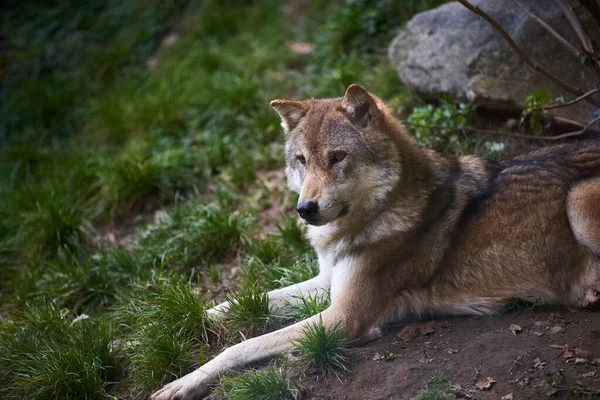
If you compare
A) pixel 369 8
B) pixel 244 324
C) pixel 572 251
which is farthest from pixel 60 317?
pixel 369 8

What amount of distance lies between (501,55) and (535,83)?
1.39 ft

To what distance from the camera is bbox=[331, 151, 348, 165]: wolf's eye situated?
419 centimetres

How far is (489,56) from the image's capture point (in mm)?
5746

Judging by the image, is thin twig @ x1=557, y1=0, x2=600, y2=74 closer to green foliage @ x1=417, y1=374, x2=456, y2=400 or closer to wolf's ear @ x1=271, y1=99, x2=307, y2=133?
wolf's ear @ x1=271, y1=99, x2=307, y2=133

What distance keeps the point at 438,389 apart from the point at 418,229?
122 centimetres

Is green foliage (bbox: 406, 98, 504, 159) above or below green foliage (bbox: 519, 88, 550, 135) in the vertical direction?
below

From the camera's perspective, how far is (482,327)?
161 inches

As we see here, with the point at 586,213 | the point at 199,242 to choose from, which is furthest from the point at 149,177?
the point at 586,213

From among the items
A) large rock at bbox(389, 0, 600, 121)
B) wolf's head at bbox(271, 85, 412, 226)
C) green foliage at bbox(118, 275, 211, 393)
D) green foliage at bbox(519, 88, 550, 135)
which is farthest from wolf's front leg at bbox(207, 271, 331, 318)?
large rock at bbox(389, 0, 600, 121)

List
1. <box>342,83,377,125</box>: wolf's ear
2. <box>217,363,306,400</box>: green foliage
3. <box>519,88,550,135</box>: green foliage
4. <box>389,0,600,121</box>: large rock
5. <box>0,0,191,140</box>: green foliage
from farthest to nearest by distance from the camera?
<box>0,0,191,140</box>: green foliage, <box>389,0,600,121</box>: large rock, <box>519,88,550,135</box>: green foliage, <box>342,83,377,125</box>: wolf's ear, <box>217,363,306,400</box>: green foliage

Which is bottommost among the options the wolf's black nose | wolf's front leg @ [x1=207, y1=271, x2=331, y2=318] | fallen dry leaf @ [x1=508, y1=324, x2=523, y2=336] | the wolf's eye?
wolf's front leg @ [x1=207, y1=271, x2=331, y2=318]

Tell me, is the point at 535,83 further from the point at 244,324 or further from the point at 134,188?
the point at 134,188

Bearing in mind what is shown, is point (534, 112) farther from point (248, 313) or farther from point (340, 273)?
point (248, 313)

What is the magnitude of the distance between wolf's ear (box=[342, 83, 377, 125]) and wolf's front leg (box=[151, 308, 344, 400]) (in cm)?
139
